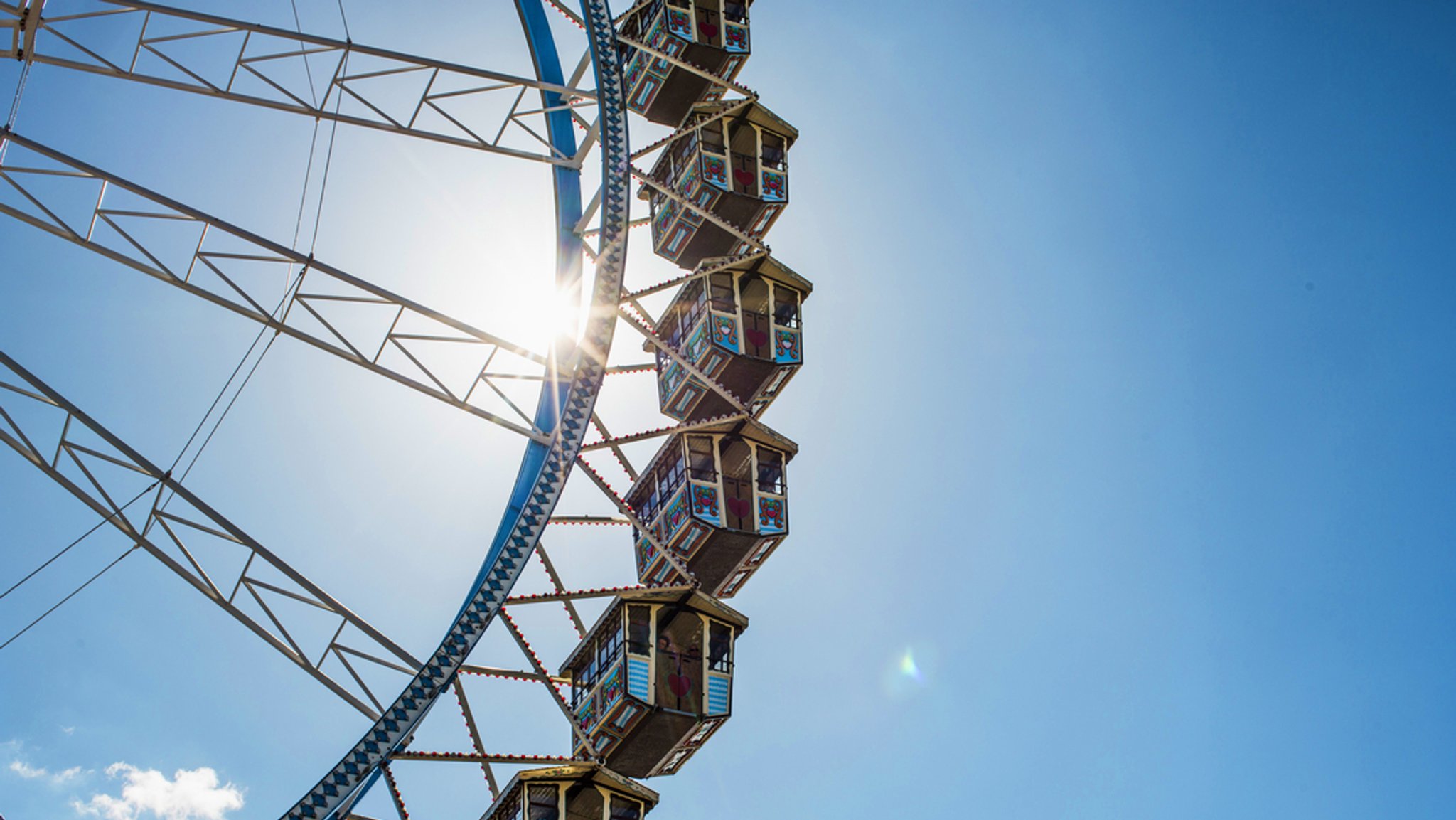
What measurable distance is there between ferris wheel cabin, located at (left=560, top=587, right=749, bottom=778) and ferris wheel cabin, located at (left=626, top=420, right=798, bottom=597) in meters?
0.79

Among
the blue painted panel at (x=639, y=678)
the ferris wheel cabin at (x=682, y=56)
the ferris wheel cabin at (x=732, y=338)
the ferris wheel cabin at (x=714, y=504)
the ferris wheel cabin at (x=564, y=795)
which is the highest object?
the ferris wheel cabin at (x=682, y=56)

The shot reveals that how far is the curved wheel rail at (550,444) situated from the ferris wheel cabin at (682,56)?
5.33 metres

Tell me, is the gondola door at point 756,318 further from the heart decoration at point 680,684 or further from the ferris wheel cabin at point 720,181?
the heart decoration at point 680,684

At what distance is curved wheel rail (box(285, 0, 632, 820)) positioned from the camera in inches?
505

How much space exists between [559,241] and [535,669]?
5.17m

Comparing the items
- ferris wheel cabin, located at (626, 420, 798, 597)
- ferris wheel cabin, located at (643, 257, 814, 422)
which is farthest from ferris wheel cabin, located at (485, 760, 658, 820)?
ferris wheel cabin, located at (643, 257, 814, 422)

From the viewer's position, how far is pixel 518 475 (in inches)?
604

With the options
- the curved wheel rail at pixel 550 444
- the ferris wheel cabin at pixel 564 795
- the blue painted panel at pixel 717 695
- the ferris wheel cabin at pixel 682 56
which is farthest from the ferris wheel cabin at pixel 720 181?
the ferris wheel cabin at pixel 564 795

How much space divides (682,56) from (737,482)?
28.3 feet

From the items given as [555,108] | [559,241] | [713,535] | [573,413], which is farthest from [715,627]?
[555,108]

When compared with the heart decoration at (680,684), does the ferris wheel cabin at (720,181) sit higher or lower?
higher

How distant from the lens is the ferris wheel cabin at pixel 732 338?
62.7 feet

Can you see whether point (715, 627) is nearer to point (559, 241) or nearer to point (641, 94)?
point (559, 241)

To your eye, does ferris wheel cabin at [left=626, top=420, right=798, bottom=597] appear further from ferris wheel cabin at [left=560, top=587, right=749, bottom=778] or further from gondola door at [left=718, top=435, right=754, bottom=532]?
ferris wheel cabin at [left=560, top=587, right=749, bottom=778]
